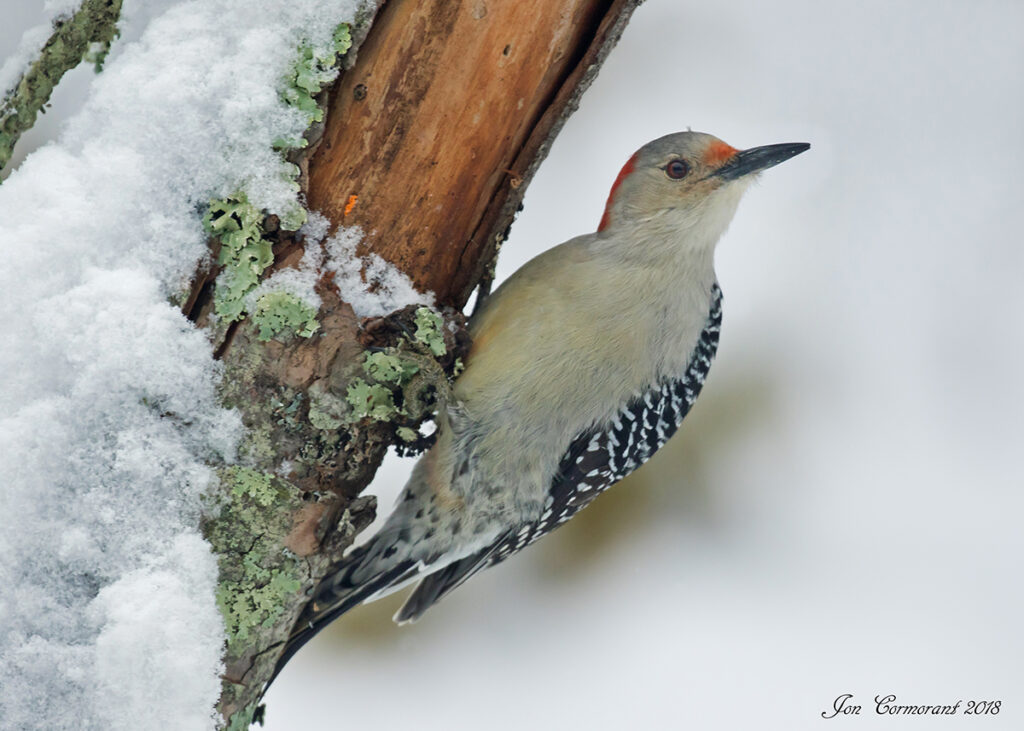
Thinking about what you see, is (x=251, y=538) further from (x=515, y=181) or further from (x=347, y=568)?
(x=515, y=181)

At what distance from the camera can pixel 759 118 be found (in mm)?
5207

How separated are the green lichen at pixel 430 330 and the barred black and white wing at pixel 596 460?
2.41 ft

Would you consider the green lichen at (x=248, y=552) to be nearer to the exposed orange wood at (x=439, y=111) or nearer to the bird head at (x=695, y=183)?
the exposed orange wood at (x=439, y=111)

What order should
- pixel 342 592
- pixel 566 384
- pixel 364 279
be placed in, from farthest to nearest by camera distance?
pixel 566 384 → pixel 342 592 → pixel 364 279

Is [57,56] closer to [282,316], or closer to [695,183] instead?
[282,316]

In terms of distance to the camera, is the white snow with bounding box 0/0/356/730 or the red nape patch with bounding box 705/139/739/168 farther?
the red nape patch with bounding box 705/139/739/168

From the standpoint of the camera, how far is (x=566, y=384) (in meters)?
3.05

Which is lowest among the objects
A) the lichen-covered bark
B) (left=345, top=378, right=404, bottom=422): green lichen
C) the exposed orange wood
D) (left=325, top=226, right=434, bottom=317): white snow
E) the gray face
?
(left=345, top=378, right=404, bottom=422): green lichen

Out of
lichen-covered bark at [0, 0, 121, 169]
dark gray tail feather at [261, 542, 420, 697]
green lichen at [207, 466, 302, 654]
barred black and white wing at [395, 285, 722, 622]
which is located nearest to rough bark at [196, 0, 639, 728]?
green lichen at [207, 466, 302, 654]

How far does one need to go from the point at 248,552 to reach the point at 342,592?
0.76 m

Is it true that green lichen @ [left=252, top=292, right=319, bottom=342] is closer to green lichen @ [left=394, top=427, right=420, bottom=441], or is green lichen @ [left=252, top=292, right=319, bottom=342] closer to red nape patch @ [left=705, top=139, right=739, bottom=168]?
green lichen @ [left=394, top=427, right=420, bottom=441]

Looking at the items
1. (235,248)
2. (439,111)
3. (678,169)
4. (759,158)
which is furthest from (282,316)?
(759,158)

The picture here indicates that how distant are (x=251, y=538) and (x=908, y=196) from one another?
4.33m

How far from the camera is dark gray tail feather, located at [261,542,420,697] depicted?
8.93 feet
